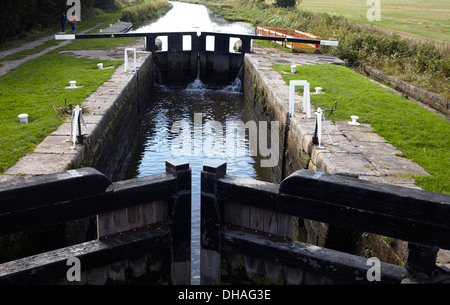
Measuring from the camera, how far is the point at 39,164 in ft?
19.1

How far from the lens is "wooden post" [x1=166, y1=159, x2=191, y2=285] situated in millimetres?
4035

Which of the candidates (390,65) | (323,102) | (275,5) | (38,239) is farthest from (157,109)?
(275,5)

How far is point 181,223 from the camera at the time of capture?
13.5 ft

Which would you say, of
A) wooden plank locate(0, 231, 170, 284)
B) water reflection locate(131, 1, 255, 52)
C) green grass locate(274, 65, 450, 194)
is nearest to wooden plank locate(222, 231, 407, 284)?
wooden plank locate(0, 231, 170, 284)

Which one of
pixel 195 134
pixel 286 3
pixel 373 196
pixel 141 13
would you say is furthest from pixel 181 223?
pixel 286 3

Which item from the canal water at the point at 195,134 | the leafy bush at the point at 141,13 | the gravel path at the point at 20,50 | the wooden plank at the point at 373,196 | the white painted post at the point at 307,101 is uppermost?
the leafy bush at the point at 141,13

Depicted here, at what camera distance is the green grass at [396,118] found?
20.3 ft

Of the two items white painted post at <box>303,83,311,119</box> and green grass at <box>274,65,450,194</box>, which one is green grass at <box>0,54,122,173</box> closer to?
white painted post at <box>303,83,311,119</box>

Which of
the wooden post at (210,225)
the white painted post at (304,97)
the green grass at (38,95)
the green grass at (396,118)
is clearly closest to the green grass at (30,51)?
the green grass at (38,95)

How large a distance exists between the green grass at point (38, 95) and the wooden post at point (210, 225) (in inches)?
116

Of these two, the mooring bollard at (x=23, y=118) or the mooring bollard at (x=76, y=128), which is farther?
the mooring bollard at (x=23, y=118)

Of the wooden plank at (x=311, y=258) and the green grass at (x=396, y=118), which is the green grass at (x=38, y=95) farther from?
the green grass at (x=396, y=118)
